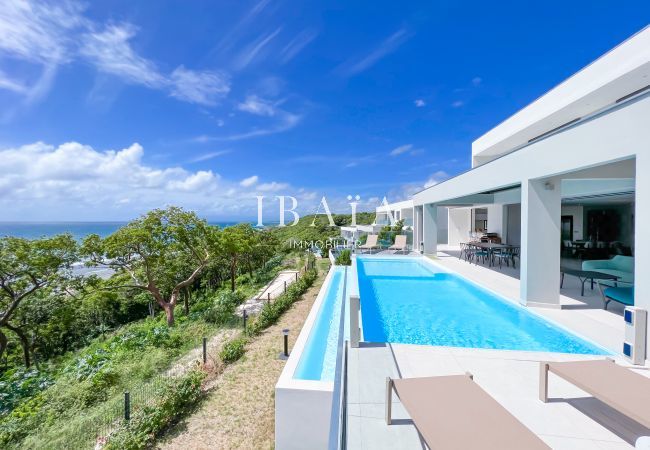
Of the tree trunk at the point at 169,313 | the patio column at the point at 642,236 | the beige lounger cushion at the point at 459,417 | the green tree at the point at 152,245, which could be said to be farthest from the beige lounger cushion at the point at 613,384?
the tree trunk at the point at 169,313

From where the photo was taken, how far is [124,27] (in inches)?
399

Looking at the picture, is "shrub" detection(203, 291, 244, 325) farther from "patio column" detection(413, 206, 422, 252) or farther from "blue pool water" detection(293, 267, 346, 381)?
"patio column" detection(413, 206, 422, 252)

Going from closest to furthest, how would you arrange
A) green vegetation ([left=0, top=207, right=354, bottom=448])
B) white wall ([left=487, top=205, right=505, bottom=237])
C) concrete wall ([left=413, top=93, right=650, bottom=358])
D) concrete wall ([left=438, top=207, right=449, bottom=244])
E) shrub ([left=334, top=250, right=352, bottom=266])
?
concrete wall ([left=413, top=93, right=650, bottom=358])
green vegetation ([left=0, top=207, right=354, bottom=448])
shrub ([left=334, top=250, right=352, bottom=266])
white wall ([left=487, top=205, right=505, bottom=237])
concrete wall ([left=438, top=207, right=449, bottom=244])

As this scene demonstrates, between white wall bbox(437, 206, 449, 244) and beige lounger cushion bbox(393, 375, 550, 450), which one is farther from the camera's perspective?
white wall bbox(437, 206, 449, 244)

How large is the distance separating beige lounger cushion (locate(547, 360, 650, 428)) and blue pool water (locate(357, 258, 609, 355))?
2028mm

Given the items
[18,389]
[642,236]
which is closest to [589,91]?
[642,236]

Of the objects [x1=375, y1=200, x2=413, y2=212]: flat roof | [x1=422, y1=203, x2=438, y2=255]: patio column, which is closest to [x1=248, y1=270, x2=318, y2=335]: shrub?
[x1=422, y1=203, x2=438, y2=255]: patio column

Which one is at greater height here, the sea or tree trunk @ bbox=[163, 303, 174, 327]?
the sea

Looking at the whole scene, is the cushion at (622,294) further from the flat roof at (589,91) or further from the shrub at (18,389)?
the shrub at (18,389)

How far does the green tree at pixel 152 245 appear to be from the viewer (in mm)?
11883

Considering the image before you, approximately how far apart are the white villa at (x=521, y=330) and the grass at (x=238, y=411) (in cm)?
81

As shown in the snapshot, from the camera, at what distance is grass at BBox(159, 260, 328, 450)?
14.8 feet

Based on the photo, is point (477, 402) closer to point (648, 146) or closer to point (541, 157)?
point (648, 146)

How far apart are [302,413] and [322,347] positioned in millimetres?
1668
